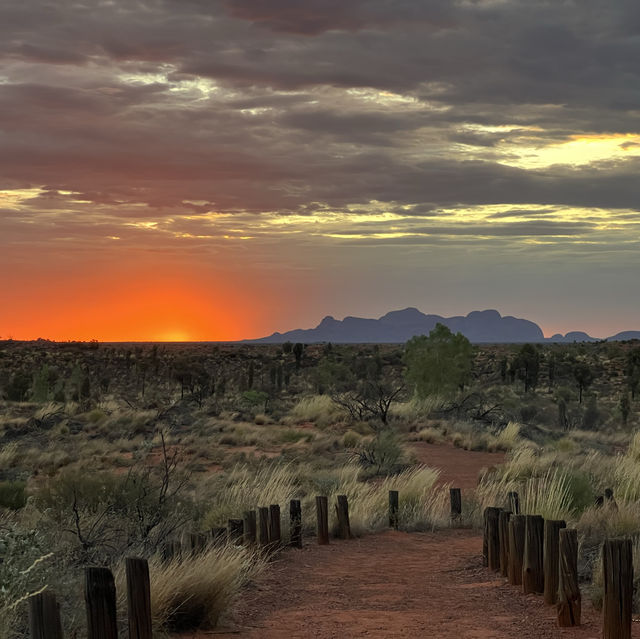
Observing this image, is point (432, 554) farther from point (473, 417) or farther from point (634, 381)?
point (634, 381)

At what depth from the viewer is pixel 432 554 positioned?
11461mm

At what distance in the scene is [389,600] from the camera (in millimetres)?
8625

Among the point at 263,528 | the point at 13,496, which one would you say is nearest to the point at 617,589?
the point at 263,528

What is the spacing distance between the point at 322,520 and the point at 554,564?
4.72m

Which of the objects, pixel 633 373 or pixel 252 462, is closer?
pixel 252 462

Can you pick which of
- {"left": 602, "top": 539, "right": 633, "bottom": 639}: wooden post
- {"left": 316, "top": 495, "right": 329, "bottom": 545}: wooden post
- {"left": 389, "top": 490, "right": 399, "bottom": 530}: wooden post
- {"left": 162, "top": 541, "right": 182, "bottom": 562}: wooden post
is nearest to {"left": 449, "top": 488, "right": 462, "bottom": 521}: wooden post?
{"left": 389, "top": 490, "right": 399, "bottom": 530}: wooden post

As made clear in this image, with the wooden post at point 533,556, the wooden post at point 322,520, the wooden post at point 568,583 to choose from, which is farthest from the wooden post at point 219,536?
the wooden post at point 568,583

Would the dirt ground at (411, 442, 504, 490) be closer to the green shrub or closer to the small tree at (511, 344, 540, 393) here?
the green shrub

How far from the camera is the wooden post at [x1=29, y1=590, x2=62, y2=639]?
194 inches

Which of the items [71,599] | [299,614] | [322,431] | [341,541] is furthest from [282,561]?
[322,431]

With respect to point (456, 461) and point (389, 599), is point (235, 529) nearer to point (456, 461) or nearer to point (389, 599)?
point (389, 599)

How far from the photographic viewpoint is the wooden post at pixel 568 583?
274 inches

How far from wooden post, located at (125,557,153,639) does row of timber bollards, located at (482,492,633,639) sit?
10.7 feet

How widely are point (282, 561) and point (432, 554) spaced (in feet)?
7.24
